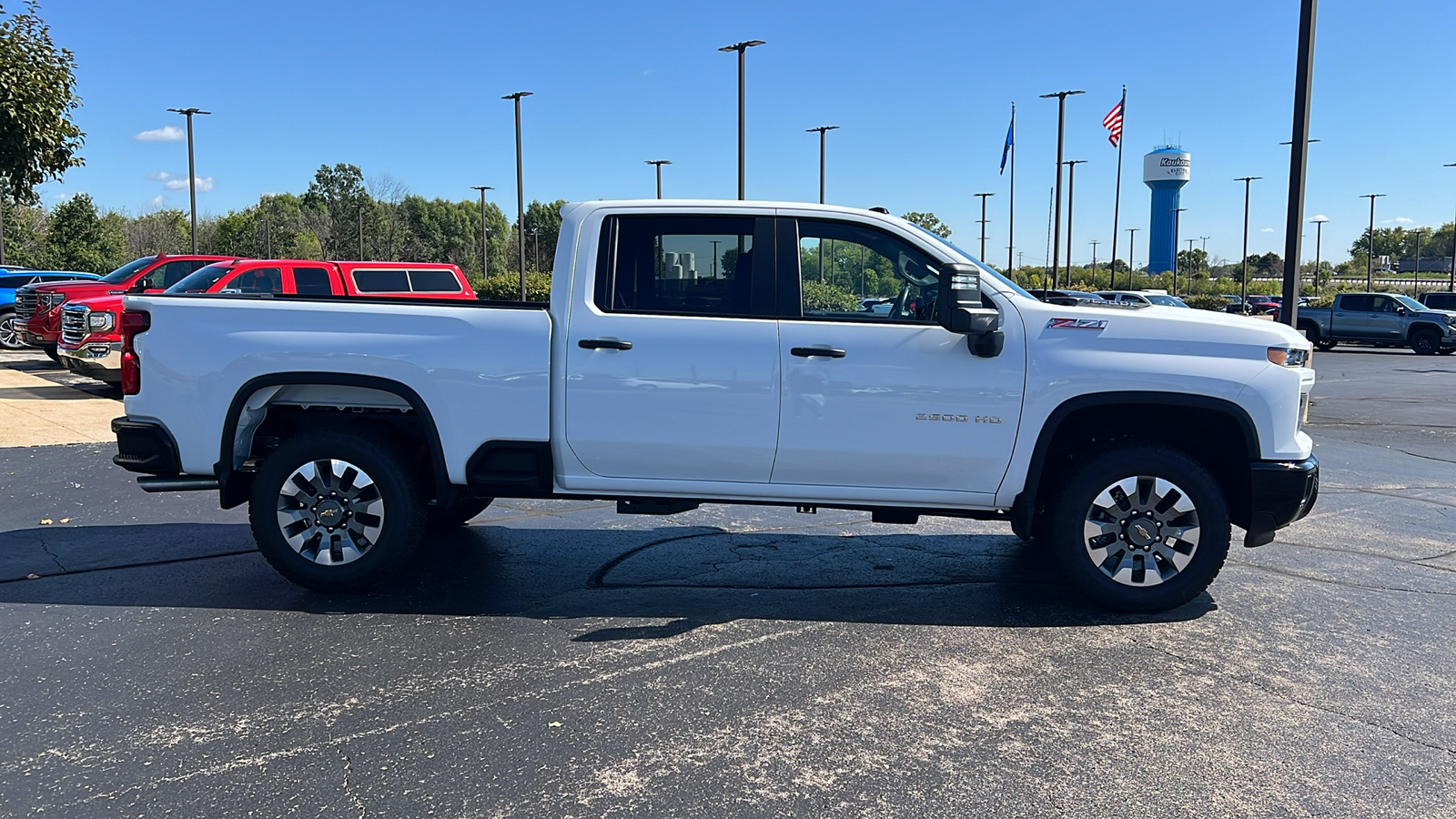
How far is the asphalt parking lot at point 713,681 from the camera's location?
350cm

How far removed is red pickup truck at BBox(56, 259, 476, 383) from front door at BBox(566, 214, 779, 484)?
753 centimetres

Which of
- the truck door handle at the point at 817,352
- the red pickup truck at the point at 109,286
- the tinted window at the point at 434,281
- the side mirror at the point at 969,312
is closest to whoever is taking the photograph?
the side mirror at the point at 969,312

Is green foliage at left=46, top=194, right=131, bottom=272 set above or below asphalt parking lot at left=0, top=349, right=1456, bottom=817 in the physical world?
above

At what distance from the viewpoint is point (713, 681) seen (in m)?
4.43

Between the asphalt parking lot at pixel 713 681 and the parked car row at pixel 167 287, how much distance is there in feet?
20.9

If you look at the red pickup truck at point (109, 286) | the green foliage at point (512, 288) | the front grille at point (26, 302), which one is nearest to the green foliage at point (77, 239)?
the green foliage at point (512, 288)

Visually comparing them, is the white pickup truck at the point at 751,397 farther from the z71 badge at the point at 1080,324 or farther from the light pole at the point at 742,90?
the light pole at the point at 742,90

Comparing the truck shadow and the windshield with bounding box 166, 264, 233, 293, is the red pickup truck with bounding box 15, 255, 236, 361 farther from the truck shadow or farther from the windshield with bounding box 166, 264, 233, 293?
the truck shadow

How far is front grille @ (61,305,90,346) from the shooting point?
13430 mm

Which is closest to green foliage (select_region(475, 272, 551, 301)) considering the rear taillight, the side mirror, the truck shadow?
the truck shadow

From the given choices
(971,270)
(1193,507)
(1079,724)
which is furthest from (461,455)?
(1193,507)

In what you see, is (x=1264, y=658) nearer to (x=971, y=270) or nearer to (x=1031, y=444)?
(x=1031, y=444)

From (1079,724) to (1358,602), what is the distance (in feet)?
8.47

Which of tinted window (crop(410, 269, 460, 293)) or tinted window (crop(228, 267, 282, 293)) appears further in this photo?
tinted window (crop(410, 269, 460, 293))
